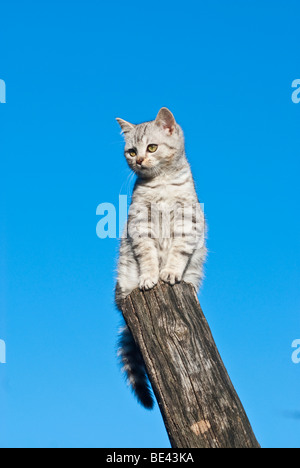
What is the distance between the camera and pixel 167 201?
570 centimetres

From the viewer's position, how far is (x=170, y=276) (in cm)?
476

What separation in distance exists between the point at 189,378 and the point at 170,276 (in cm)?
136

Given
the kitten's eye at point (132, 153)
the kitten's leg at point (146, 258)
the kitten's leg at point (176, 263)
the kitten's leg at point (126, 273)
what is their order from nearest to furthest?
the kitten's leg at point (176, 263) → the kitten's leg at point (146, 258) → the kitten's leg at point (126, 273) → the kitten's eye at point (132, 153)

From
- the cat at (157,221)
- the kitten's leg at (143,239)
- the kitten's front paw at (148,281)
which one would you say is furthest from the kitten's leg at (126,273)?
the kitten's front paw at (148,281)

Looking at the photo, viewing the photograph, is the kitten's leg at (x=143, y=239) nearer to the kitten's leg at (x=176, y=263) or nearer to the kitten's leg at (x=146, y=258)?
the kitten's leg at (x=146, y=258)

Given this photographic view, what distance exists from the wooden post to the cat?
45.2 inches

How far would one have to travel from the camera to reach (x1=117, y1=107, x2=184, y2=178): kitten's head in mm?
5961

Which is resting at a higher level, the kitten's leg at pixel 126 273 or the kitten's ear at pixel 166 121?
the kitten's ear at pixel 166 121

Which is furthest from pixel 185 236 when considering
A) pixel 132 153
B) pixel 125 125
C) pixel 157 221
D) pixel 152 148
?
pixel 125 125

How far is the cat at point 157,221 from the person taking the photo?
5363 mm

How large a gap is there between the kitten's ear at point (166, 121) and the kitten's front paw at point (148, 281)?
6.51 ft

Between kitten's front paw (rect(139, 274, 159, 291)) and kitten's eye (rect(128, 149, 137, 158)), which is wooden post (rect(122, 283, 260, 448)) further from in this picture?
kitten's eye (rect(128, 149, 137, 158))

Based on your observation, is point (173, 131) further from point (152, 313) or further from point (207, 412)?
point (207, 412)
